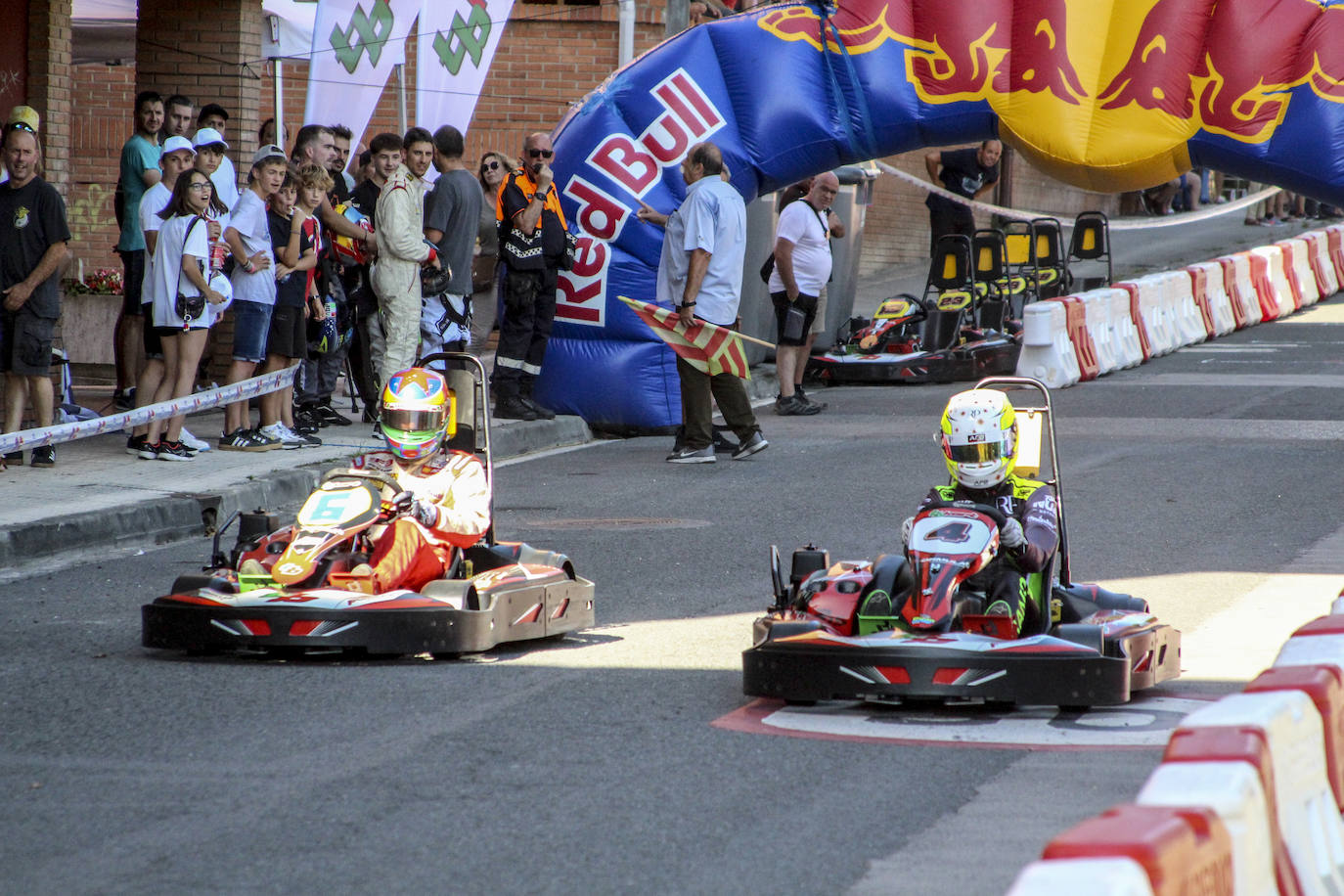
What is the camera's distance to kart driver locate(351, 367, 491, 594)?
7410mm

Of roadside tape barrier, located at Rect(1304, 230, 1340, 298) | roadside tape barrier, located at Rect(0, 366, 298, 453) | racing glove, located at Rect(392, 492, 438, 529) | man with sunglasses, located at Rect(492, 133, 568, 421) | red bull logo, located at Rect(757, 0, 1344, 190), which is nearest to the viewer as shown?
racing glove, located at Rect(392, 492, 438, 529)

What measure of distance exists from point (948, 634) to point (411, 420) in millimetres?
2643

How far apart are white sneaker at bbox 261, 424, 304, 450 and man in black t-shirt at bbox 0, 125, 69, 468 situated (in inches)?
61.7

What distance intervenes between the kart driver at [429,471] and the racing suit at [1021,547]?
200 centimetres

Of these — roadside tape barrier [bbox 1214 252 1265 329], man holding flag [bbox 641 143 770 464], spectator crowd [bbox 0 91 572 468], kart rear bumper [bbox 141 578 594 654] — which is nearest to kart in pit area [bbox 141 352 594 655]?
kart rear bumper [bbox 141 578 594 654]

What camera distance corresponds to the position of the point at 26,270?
11055mm

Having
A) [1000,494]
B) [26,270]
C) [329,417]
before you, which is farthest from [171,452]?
[1000,494]

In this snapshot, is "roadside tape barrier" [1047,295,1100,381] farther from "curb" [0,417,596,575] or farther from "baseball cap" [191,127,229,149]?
"baseball cap" [191,127,229,149]

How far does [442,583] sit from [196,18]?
9.07 meters

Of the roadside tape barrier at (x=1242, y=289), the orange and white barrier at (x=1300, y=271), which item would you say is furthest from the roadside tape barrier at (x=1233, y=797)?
the orange and white barrier at (x=1300, y=271)

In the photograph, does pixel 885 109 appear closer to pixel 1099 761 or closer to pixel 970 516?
pixel 970 516

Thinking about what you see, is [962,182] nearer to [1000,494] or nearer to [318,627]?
[1000,494]

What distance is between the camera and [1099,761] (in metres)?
5.45

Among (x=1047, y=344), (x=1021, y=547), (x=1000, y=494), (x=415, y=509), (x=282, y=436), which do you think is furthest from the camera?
(x=1047, y=344)
